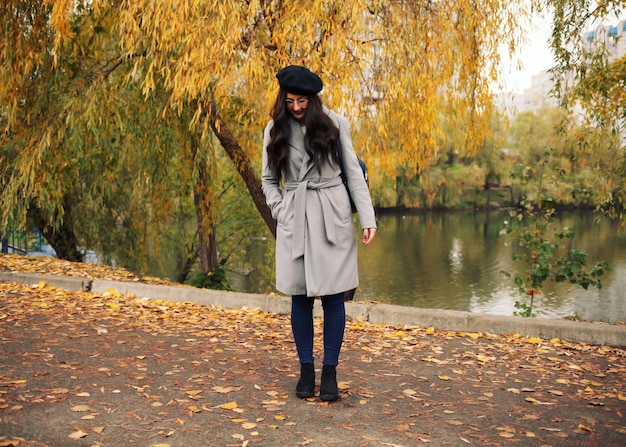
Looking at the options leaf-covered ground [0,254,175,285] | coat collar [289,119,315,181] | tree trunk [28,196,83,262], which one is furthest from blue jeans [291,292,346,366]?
tree trunk [28,196,83,262]

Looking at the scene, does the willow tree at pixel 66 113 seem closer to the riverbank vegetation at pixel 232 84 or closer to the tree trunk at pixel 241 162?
the riverbank vegetation at pixel 232 84

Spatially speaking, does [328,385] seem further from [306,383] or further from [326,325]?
[326,325]

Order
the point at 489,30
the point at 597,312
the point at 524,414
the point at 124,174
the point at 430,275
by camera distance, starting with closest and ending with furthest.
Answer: the point at 524,414 → the point at 489,30 → the point at 124,174 → the point at 597,312 → the point at 430,275

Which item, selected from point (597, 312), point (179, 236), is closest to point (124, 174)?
point (179, 236)

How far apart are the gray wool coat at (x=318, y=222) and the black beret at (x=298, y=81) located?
0.19 metres

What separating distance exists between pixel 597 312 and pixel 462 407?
13.7 meters

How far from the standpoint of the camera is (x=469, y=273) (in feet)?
71.8

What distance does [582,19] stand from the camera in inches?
327

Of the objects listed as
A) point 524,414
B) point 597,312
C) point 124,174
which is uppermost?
point 124,174

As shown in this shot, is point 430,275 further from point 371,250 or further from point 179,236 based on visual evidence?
point 179,236

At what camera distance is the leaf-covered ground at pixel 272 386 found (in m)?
3.12

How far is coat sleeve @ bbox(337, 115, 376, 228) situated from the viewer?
3.51 metres

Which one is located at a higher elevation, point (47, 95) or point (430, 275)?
point (47, 95)

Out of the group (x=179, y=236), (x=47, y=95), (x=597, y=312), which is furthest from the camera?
(x=597, y=312)
